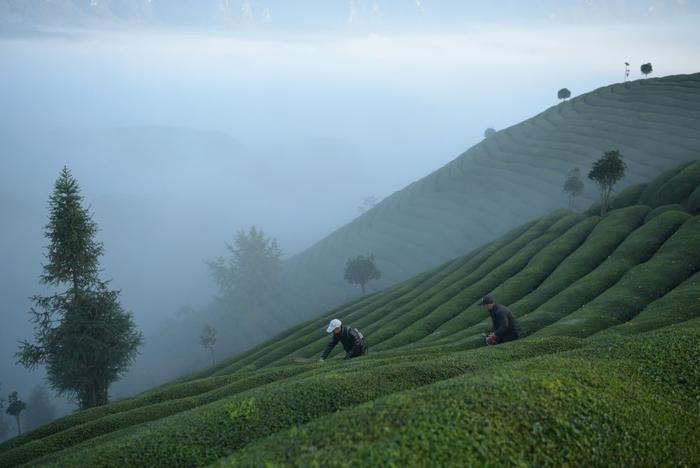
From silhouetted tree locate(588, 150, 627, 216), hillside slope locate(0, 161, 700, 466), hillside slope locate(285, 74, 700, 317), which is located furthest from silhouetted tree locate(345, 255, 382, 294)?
hillside slope locate(0, 161, 700, 466)

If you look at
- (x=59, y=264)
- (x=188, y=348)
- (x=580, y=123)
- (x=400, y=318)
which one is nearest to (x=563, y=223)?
(x=400, y=318)

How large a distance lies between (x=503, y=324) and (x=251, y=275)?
482 feet

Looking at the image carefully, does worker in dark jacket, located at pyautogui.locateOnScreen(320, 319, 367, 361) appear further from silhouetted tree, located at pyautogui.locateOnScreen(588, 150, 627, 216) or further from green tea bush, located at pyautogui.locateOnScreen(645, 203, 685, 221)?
silhouetted tree, located at pyautogui.locateOnScreen(588, 150, 627, 216)

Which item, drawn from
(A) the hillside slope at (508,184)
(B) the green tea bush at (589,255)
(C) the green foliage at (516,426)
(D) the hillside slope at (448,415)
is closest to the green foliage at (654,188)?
(B) the green tea bush at (589,255)

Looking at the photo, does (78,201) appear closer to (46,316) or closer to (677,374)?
(46,316)

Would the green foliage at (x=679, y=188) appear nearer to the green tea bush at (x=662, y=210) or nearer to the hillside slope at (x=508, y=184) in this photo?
the green tea bush at (x=662, y=210)

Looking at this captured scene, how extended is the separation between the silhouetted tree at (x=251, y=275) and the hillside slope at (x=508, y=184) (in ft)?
32.6

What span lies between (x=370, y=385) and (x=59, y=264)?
158ft

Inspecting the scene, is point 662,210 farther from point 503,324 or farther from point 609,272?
point 503,324

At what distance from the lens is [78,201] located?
55562mm

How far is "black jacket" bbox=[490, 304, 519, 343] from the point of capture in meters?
28.7

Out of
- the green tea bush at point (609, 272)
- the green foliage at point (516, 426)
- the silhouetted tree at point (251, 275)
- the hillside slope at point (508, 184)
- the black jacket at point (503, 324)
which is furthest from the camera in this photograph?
the silhouetted tree at point (251, 275)

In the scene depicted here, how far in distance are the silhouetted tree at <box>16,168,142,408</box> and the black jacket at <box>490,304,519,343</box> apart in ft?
152

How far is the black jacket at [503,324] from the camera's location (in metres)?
28.7
